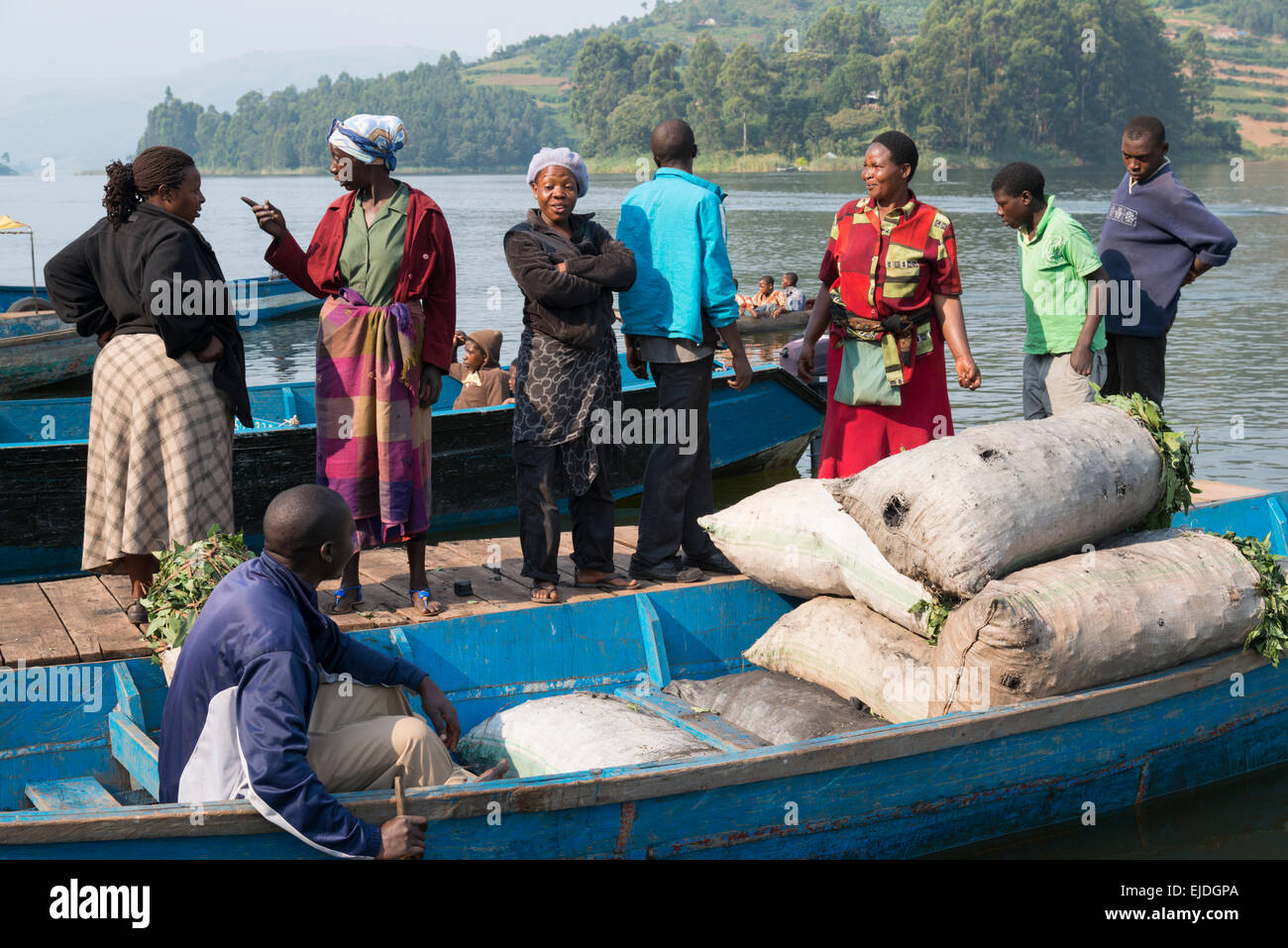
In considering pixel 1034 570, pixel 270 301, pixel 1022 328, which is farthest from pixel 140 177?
pixel 1022 328

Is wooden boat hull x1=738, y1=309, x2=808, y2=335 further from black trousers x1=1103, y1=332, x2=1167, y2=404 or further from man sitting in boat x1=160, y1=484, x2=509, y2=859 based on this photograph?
man sitting in boat x1=160, y1=484, x2=509, y2=859

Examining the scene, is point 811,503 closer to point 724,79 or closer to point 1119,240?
point 1119,240

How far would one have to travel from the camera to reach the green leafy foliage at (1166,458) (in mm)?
5090

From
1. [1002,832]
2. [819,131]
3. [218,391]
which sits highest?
[819,131]

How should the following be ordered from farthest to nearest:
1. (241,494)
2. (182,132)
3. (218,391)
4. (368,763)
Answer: (182,132) → (241,494) → (218,391) → (368,763)

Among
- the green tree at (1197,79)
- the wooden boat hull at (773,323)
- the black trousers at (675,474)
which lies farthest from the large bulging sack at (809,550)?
the green tree at (1197,79)

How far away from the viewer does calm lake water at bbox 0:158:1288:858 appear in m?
5.39

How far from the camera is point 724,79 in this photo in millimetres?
92938

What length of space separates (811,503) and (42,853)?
3.10 meters

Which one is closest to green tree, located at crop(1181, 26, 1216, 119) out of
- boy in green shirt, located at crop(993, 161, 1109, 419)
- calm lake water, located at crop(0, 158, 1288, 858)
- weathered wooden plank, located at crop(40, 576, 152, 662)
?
calm lake water, located at crop(0, 158, 1288, 858)

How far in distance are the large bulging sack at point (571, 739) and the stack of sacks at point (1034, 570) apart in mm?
904

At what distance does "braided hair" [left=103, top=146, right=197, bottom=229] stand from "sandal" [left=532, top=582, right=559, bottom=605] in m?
2.18

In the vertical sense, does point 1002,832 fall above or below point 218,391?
below
